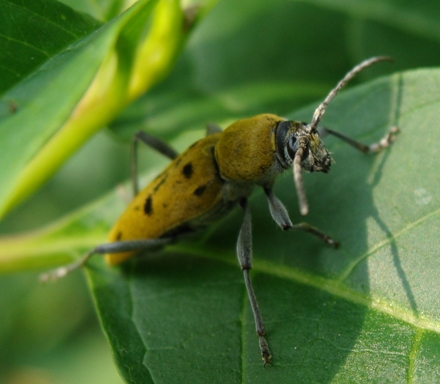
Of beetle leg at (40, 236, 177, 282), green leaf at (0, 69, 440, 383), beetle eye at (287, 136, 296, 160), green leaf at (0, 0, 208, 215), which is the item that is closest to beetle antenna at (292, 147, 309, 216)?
beetle eye at (287, 136, 296, 160)

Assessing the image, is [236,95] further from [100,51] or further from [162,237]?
[100,51]

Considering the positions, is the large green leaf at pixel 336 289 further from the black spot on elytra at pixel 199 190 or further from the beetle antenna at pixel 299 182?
the black spot on elytra at pixel 199 190

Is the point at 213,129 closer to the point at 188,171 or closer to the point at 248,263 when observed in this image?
the point at 188,171

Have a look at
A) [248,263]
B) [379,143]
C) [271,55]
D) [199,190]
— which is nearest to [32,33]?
[248,263]

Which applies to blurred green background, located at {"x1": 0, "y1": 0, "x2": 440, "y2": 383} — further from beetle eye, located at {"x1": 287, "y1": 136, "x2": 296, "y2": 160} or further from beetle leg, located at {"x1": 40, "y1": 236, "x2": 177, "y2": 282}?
beetle leg, located at {"x1": 40, "y1": 236, "x2": 177, "y2": 282}

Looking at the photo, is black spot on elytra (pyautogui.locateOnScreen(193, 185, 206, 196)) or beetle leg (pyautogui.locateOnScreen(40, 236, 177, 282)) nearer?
beetle leg (pyautogui.locateOnScreen(40, 236, 177, 282))

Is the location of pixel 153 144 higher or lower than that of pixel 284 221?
higher

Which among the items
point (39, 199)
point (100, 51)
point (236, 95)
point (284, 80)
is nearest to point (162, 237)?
point (236, 95)
